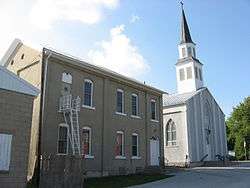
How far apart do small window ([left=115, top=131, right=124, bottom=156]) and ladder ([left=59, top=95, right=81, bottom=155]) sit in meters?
5.16

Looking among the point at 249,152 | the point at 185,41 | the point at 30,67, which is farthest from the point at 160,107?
the point at 249,152

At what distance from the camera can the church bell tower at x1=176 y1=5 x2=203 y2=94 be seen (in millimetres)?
45875

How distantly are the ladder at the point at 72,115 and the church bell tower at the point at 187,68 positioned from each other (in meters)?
25.0

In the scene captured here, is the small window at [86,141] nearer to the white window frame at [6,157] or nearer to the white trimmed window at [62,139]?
the white trimmed window at [62,139]

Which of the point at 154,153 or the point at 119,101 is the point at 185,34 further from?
the point at 119,101

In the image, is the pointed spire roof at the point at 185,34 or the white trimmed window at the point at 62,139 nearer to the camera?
the white trimmed window at the point at 62,139

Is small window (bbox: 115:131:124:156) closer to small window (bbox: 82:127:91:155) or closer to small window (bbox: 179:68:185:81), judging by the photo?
small window (bbox: 82:127:91:155)

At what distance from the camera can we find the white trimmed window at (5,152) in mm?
17328

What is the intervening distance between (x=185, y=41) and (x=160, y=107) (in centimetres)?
1735

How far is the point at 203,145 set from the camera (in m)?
41.5

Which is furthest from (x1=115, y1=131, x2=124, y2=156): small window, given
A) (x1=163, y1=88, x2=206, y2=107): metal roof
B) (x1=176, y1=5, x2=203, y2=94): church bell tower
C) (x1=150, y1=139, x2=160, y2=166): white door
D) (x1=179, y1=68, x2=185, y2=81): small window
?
(x1=179, y1=68, x2=185, y2=81): small window

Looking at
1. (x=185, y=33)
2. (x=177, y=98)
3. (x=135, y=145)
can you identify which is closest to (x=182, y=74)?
(x=177, y=98)

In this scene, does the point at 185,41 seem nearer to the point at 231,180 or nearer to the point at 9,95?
the point at 231,180

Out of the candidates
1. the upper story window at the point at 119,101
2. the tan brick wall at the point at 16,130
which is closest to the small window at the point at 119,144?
the upper story window at the point at 119,101
